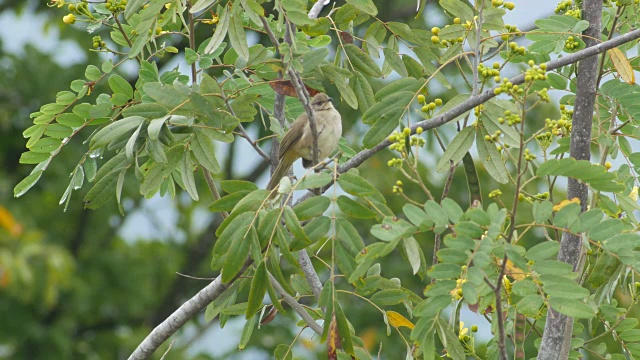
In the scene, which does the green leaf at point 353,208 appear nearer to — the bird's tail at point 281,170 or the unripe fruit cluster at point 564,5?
the bird's tail at point 281,170

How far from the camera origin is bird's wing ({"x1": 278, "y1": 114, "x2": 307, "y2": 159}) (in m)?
5.16

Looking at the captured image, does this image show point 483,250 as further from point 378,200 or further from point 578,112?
point 578,112

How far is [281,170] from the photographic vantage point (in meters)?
4.98

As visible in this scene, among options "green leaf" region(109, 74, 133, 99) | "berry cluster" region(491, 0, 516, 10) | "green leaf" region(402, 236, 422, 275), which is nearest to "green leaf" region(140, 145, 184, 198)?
"green leaf" region(109, 74, 133, 99)

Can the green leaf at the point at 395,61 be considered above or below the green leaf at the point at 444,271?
above

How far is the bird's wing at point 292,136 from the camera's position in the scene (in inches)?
203

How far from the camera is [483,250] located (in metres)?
2.87

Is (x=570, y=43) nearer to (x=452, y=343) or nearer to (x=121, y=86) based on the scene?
(x=452, y=343)

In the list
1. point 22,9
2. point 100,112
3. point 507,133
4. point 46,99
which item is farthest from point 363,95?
point 22,9

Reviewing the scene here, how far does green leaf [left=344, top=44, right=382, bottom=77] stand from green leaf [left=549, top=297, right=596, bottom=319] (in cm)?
148

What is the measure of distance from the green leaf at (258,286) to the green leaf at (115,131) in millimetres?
725

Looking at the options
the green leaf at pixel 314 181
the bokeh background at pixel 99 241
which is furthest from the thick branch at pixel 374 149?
the bokeh background at pixel 99 241

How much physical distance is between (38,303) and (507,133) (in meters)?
10.7

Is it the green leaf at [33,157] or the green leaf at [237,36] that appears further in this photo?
the green leaf at [33,157]
